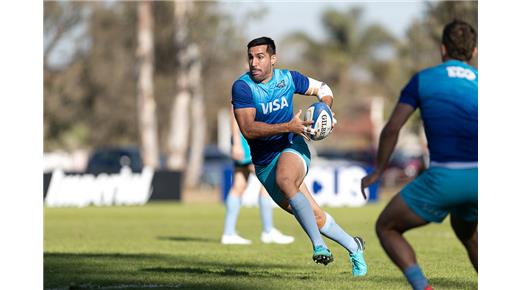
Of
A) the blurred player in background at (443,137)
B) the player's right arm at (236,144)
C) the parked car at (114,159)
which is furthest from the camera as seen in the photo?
the parked car at (114,159)

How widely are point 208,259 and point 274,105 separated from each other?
131 inches

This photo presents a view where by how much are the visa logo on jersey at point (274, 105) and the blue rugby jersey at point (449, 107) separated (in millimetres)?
3265

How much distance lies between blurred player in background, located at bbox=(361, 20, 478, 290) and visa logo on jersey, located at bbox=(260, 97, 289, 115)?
317 centimetres

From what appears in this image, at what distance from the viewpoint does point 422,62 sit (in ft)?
147

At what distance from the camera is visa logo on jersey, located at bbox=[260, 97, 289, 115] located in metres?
11.3

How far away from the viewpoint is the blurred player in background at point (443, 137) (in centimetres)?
804

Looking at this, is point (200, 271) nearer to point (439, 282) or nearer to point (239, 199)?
point (439, 282)

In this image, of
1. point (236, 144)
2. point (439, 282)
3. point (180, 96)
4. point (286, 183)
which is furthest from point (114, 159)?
point (439, 282)

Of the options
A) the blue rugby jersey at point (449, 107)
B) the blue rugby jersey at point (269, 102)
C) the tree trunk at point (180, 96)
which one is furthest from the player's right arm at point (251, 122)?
the tree trunk at point (180, 96)

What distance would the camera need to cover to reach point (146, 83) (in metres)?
48.9

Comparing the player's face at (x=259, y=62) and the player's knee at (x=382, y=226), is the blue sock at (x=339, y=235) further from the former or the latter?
the player's knee at (x=382, y=226)
